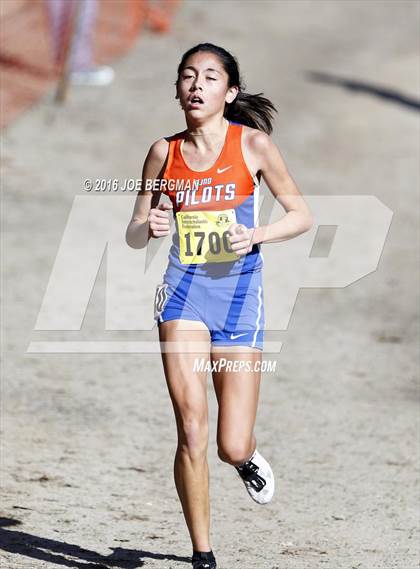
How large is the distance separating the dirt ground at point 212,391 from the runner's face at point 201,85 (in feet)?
7.78

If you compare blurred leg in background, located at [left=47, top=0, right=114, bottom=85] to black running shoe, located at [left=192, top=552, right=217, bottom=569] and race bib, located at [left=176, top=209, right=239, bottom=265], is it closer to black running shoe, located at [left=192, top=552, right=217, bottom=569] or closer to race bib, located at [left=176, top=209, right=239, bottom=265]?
race bib, located at [left=176, top=209, right=239, bottom=265]

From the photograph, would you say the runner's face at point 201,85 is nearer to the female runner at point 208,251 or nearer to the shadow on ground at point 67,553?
the female runner at point 208,251

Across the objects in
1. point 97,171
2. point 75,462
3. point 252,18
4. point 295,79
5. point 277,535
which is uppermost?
point 252,18

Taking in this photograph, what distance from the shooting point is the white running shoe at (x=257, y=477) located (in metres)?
6.12

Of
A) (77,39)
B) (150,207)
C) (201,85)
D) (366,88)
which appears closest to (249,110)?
(201,85)

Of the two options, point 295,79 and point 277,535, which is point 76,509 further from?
point 295,79

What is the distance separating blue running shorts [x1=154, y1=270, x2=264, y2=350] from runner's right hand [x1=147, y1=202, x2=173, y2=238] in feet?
0.99

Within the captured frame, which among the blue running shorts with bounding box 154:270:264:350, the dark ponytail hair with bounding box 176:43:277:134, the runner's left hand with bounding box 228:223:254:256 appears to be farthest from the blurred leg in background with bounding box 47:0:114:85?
the runner's left hand with bounding box 228:223:254:256

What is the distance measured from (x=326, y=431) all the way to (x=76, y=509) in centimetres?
245

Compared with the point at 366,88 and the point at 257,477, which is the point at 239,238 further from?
the point at 366,88

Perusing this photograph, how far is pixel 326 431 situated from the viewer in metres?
9.02

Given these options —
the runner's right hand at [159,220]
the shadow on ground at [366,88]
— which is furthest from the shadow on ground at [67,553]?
the shadow on ground at [366,88]

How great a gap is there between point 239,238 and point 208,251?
27 centimetres

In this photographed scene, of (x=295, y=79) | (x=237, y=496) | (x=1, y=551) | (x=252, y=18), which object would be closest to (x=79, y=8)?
(x=295, y=79)
